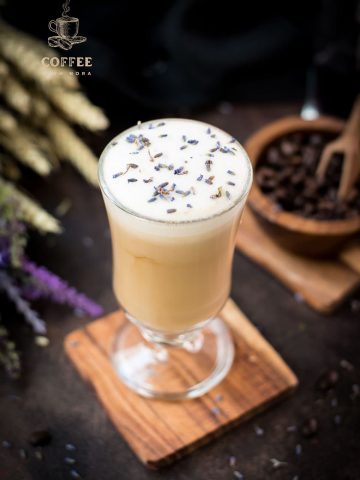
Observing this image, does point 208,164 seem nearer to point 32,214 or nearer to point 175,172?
point 175,172

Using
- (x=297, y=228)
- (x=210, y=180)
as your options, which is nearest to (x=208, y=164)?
(x=210, y=180)

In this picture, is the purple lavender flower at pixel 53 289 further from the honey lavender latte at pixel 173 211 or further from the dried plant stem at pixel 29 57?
the dried plant stem at pixel 29 57

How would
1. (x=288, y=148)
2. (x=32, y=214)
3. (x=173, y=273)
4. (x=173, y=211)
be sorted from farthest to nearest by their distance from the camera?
(x=288, y=148)
(x=32, y=214)
(x=173, y=273)
(x=173, y=211)

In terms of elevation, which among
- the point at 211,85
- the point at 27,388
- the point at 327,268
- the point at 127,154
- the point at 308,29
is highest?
the point at 127,154

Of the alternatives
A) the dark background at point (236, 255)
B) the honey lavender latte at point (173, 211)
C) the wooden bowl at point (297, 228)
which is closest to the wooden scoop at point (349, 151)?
the wooden bowl at point (297, 228)

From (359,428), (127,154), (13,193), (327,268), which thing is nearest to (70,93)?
(13,193)

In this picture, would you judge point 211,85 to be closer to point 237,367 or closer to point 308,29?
point 308,29
